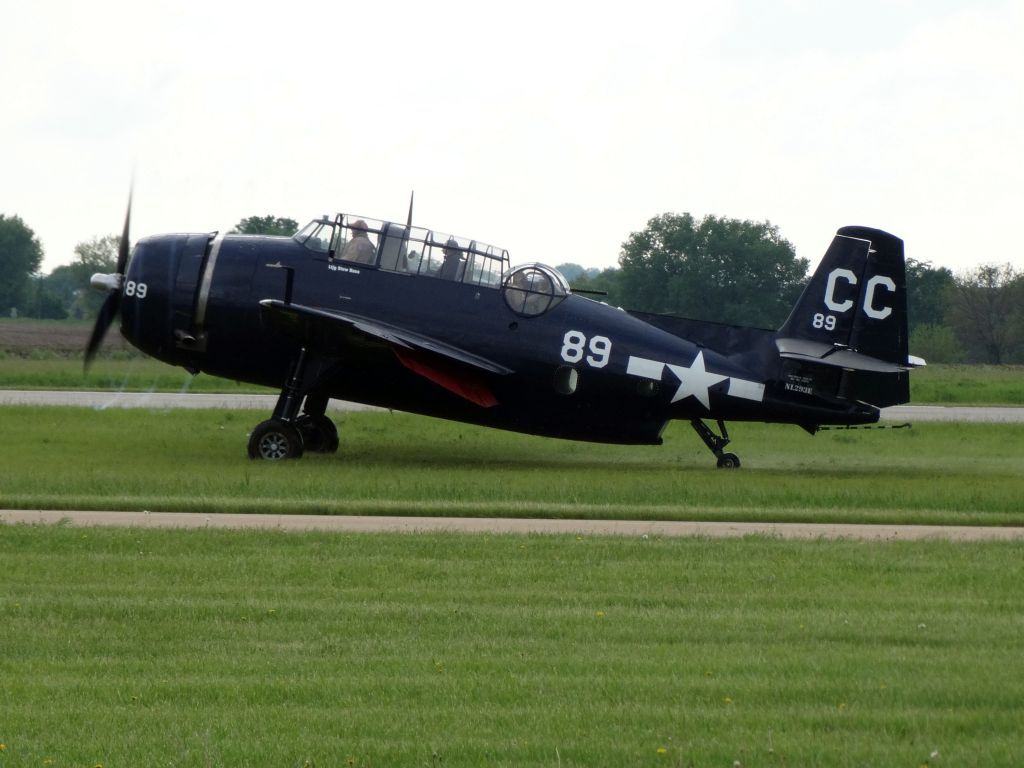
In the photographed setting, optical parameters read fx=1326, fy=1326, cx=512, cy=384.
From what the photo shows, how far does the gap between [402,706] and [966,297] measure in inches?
3127

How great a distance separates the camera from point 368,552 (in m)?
12.8

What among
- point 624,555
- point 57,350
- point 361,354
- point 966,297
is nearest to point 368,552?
point 624,555

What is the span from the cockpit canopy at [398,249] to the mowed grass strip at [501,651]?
9.58 metres

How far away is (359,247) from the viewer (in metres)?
22.5

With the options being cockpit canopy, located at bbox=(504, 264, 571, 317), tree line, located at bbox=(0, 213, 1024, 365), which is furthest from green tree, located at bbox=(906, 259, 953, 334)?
cockpit canopy, located at bbox=(504, 264, 571, 317)

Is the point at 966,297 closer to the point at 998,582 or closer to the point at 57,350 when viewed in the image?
the point at 57,350

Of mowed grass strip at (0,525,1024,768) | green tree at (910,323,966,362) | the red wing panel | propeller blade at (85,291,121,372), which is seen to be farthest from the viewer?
green tree at (910,323,966,362)

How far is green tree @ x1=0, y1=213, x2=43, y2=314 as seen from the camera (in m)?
76.8

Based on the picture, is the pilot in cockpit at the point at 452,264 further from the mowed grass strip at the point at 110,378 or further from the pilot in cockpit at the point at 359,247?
the mowed grass strip at the point at 110,378

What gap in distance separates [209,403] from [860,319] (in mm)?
20406

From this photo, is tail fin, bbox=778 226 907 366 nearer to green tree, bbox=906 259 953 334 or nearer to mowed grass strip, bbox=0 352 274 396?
mowed grass strip, bbox=0 352 274 396

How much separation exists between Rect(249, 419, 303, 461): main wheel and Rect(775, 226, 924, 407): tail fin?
8311 millimetres

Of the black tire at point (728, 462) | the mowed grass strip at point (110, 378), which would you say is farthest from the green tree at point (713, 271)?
the black tire at point (728, 462)

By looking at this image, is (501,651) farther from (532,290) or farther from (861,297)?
(861,297)
